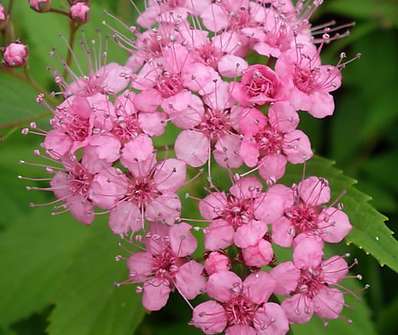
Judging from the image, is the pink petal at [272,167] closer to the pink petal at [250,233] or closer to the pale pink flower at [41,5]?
the pink petal at [250,233]

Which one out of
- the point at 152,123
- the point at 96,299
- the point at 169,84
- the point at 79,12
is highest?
the point at 79,12

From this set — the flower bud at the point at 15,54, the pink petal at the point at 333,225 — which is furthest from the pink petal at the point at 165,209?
the flower bud at the point at 15,54

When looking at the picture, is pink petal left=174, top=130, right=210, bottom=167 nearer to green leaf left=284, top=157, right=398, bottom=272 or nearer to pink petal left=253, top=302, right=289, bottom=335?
green leaf left=284, top=157, right=398, bottom=272

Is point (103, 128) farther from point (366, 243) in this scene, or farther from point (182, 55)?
point (366, 243)

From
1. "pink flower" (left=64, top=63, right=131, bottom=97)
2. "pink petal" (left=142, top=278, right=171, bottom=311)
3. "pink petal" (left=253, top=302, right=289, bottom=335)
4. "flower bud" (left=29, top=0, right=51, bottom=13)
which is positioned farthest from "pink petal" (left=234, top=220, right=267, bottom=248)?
"flower bud" (left=29, top=0, right=51, bottom=13)

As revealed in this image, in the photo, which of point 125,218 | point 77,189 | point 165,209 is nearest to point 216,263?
point 165,209

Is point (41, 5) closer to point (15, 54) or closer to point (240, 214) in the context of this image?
point (15, 54)
